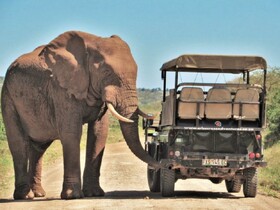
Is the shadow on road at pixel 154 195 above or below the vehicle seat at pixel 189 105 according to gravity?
below

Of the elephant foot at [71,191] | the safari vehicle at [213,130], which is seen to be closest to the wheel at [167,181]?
the safari vehicle at [213,130]

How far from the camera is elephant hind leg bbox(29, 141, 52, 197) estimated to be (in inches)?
737

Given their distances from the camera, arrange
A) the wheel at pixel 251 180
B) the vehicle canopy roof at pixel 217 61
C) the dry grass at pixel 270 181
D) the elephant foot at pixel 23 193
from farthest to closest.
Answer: the dry grass at pixel 270 181 < the elephant foot at pixel 23 193 < the wheel at pixel 251 180 < the vehicle canopy roof at pixel 217 61

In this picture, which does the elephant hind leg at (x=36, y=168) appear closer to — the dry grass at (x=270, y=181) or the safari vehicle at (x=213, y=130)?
the safari vehicle at (x=213, y=130)

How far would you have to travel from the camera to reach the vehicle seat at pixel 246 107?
16.8 meters

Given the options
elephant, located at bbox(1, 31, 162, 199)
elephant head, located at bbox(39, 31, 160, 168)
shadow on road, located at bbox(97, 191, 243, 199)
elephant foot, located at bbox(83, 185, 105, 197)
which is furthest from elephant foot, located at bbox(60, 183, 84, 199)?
elephant head, located at bbox(39, 31, 160, 168)

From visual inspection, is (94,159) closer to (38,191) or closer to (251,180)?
(38,191)

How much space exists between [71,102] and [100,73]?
898 millimetres

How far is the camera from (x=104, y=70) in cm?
1667

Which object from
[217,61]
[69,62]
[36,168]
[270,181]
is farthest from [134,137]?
[270,181]

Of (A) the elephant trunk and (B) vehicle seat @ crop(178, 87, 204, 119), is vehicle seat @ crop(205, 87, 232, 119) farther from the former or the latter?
(A) the elephant trunk

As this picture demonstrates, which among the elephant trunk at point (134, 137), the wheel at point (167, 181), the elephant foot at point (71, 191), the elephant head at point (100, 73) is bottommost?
the elephant foot at point (71, 191)

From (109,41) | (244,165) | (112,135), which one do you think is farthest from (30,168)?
(112,135)

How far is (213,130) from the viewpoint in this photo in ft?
54.3
